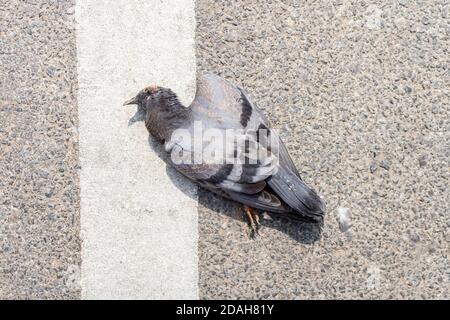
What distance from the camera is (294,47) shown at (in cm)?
477

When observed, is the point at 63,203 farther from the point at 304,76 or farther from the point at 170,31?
the point at 304,76

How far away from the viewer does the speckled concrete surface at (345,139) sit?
4.48 metres

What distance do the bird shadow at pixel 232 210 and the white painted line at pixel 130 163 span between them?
0.09 ft

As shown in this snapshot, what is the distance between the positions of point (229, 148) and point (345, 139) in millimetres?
822

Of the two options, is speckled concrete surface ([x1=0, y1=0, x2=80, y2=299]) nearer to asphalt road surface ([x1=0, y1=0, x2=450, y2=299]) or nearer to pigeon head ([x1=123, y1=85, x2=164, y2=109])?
asphalt road surface ([x1=0, y1=0, x2=450, y2=299])

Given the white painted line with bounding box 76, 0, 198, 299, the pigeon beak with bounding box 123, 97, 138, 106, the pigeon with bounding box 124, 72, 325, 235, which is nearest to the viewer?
the pigeon with bounding box 124, 72, 325, 235

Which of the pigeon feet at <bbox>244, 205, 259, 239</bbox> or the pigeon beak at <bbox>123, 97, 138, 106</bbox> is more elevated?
the pigeon beak at <bbox>123, 97, 138, 106</bbox>

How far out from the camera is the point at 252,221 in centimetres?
448

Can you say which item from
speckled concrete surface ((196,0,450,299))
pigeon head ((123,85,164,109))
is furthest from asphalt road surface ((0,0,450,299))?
pigeon head ((123,85,164,109))

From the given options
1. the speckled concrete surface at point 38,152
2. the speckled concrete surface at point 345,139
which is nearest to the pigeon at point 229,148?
the speckled concrete surface at point 345,139

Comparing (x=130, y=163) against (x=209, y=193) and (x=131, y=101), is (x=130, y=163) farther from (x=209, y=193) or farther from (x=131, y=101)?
(x=209, y=193)

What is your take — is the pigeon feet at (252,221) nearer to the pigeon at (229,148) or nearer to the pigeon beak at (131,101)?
the pigeon at (229,148)

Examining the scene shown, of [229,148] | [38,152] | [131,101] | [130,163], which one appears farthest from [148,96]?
[38,152]

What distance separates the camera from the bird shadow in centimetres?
451
